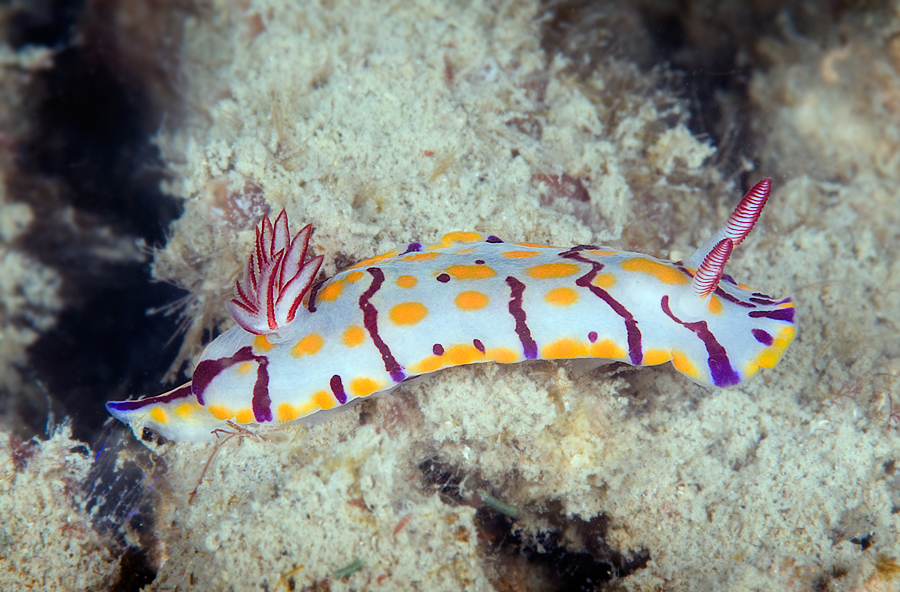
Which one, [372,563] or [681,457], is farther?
[681,457]

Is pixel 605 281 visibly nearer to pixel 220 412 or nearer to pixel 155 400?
pixel 220 412

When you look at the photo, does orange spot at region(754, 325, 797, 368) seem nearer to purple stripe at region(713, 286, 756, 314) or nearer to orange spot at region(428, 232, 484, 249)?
purple stripe at region(713, 286, 756, 314)

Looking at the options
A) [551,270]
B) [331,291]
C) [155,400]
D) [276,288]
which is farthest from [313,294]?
[551,270]

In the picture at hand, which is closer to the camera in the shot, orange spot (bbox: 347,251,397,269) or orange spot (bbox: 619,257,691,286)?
orange spot (bbox: 619,257,691,286)

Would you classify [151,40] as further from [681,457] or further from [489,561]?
[681,457]

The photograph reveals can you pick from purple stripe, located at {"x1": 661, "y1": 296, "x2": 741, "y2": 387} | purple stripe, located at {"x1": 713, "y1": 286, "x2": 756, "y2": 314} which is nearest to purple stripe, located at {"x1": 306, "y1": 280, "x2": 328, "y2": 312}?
purple stripe, located at {"x1": 661, "y1": 296, "x2": 741, "y2": 387}

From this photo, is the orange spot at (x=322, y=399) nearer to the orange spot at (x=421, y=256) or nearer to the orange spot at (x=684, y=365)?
the orange spot at (x=421, y=256)

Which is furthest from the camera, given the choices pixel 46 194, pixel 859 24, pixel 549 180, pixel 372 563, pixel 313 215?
pixel 859 24

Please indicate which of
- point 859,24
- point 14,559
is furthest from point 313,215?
point 859,24
